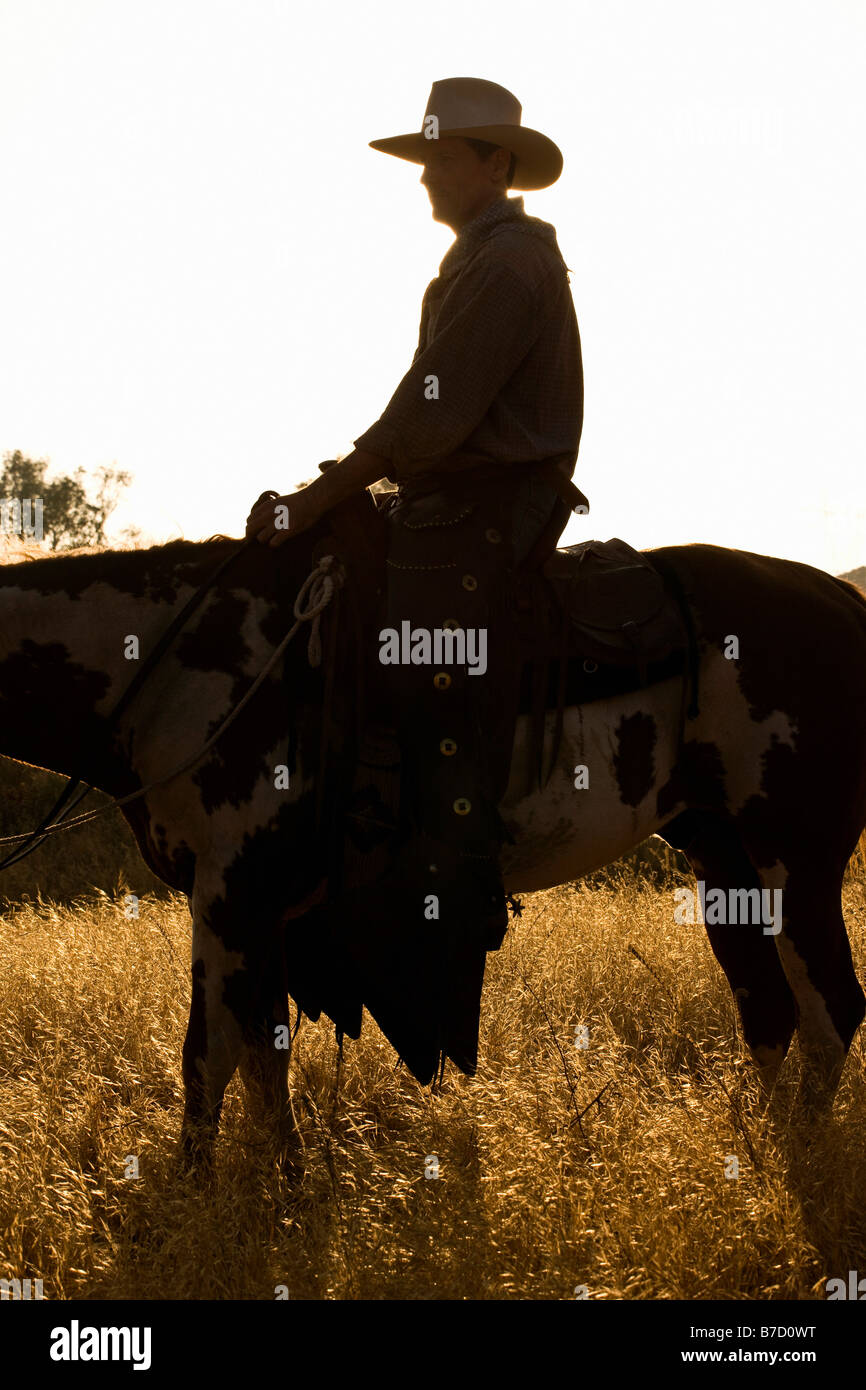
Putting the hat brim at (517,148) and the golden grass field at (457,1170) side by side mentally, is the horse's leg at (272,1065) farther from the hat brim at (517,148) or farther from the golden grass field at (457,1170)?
the hat brim at (517,148)

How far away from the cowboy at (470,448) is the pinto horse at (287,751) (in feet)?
0.81

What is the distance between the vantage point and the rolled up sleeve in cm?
366

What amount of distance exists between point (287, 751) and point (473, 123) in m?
2.07

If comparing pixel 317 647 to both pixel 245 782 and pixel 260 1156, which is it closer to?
pixel 245 782

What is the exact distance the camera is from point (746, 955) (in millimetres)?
4430

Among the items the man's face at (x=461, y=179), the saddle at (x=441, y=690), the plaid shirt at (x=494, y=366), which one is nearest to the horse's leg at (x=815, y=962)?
the saddle at (x=441, y=690)

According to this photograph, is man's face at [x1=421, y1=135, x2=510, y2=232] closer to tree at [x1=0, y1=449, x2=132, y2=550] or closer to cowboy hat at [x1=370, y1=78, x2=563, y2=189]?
cowboy hat at [x1=370, y1=78, x2=563, y2=189]

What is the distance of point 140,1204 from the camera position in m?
3.56

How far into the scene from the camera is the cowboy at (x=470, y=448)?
12.0 feet

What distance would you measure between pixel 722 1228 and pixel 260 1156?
1365 mm

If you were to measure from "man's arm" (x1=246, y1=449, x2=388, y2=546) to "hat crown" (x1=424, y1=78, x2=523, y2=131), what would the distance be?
1119mm

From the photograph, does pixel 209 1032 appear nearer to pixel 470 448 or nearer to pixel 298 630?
pixel 298 630

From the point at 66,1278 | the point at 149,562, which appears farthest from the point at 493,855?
the point at 66,1278

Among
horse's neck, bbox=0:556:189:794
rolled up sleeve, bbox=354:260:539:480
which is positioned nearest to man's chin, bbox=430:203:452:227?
rolled up sleeve, bbox=354:260:539:480
